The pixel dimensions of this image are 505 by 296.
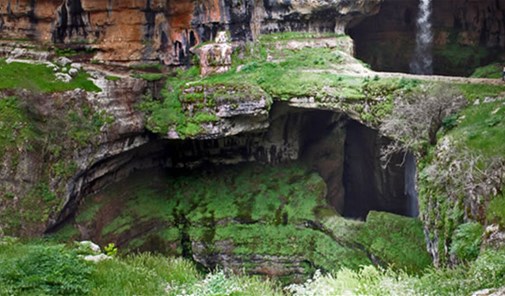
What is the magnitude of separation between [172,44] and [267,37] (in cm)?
478

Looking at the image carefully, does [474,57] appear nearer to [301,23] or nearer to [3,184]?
[301,23]

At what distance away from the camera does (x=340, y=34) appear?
85.0ft

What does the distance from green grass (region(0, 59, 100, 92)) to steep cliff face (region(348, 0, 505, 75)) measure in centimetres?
1740

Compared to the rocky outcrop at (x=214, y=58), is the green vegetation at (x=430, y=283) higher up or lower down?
lower down

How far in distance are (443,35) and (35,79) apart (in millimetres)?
21913

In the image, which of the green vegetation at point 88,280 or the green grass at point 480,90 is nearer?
the green vegetation at point 88,280

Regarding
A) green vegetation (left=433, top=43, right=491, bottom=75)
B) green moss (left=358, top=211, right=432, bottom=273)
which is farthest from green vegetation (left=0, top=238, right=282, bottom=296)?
green vegetation (left=433, top=43, right=491, bottom=75)

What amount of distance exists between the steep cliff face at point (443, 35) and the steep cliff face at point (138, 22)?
5943mm

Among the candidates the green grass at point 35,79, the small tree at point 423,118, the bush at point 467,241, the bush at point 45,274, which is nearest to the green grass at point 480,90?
the small tree at point 423,118

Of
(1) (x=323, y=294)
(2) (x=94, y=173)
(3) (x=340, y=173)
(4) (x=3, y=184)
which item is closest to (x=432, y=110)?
(1) (x=323, y=294)

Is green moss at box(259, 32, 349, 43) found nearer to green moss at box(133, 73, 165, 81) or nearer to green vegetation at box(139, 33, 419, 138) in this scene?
green vegetation at box(139, 33, 419, 138)

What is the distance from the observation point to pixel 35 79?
730 inches

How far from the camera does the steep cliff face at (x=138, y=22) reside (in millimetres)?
22812

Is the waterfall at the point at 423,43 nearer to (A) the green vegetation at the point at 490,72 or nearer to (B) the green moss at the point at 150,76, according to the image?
(A) the green vegetation at the point at 490,72
